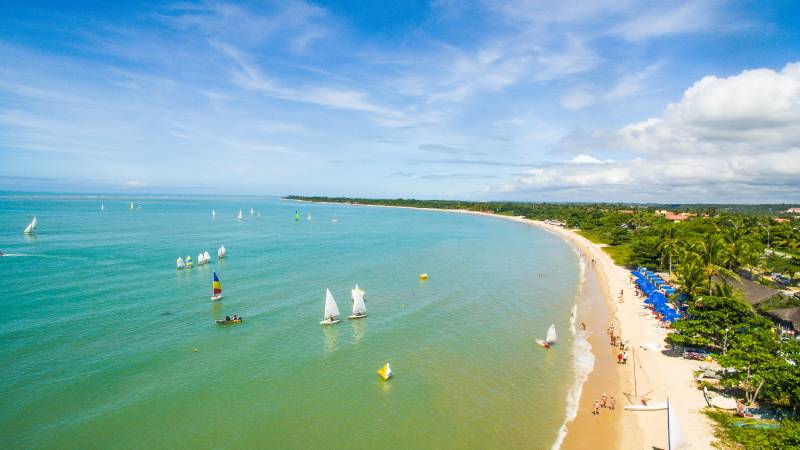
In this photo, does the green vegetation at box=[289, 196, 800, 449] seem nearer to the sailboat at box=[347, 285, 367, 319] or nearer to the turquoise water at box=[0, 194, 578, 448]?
the turquoise water at box=[0, 194, 578, 448]

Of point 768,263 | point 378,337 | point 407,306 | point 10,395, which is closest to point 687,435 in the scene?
point 378,337

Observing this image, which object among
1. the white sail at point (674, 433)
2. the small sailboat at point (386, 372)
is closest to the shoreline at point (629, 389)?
the white sail at point (674, 433)

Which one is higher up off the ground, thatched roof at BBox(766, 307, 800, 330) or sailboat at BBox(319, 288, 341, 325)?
thatched roof at BBox(766, 307, 800, 330)

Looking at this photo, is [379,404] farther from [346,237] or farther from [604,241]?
[604,241]

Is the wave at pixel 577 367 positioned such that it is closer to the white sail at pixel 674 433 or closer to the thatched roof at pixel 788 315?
the white sail at pixel 674 433

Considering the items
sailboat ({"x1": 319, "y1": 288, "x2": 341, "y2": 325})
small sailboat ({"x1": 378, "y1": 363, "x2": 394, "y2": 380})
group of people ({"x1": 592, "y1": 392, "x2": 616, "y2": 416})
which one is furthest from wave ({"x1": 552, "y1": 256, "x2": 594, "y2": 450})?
sailboat ({"x1": 319, "y1": 288, "x2": 341, "y2": 325})

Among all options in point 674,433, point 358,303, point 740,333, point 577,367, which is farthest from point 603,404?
point 358,303
